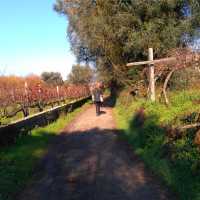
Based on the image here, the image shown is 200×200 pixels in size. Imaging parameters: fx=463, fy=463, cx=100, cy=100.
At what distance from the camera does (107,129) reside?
20.4 meters

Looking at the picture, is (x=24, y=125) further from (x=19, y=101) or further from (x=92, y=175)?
(x=92, y=175)

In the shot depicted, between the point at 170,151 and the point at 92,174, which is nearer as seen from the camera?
the point at 92,174

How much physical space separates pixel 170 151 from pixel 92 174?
208 cm

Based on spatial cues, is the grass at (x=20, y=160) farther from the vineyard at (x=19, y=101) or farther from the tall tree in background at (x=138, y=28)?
the tall tree in background at (x=138, y=28)

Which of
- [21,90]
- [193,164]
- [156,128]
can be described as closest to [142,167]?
[193,164]

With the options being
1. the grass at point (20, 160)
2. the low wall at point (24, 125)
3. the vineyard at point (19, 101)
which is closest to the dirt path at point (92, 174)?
the grass at point (20, 160)

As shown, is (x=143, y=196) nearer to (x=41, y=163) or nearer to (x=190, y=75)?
(x=41, y=163)

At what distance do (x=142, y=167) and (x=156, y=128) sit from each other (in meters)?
3.27

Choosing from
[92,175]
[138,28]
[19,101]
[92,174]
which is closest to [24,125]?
[19,101]

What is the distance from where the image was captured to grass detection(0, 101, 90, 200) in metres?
10.1

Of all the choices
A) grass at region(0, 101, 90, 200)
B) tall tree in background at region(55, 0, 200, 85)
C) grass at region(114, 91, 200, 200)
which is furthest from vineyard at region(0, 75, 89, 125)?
grass at region(114, 91, 200, 200)

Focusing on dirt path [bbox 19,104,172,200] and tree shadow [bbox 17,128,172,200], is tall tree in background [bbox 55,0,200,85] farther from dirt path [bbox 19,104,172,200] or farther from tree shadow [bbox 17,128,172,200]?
tree shadow [bbox 17,128,172,200]

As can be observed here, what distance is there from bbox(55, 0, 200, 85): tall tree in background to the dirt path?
1311 cm

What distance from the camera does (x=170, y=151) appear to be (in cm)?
1148
